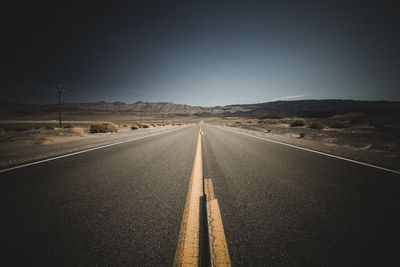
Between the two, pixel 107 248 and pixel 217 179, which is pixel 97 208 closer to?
pixel 107 248

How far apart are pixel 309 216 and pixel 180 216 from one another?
4.99 feet

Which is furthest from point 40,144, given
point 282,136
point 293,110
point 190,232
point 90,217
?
point 293,110

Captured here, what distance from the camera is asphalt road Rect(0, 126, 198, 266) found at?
45.3 inches

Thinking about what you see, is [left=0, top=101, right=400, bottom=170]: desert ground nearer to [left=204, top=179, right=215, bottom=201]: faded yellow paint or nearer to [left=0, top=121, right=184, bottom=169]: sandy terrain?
[left=0, top=121, right=184, bottom=169]: sandy terrain

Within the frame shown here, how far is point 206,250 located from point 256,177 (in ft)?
6.16

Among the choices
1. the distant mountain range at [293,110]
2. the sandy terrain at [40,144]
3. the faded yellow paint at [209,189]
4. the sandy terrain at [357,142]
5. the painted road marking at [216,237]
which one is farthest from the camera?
the distant mountain range at [293,110]

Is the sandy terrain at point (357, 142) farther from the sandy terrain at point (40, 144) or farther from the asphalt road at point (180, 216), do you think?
the sandy terrain at point (40, 144)

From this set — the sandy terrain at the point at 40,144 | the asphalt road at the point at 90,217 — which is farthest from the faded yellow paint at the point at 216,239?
the sandy terrain at the point at 40,144

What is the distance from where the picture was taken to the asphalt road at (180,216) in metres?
1.16

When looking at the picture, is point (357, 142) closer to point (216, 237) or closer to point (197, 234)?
point (216, 237)

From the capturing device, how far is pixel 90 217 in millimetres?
1615

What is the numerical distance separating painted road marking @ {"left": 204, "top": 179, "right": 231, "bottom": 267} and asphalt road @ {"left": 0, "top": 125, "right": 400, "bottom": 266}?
0.06 metres

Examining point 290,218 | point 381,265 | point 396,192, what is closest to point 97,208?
point 290,218

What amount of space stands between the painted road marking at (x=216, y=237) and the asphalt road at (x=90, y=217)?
1.09 feet
